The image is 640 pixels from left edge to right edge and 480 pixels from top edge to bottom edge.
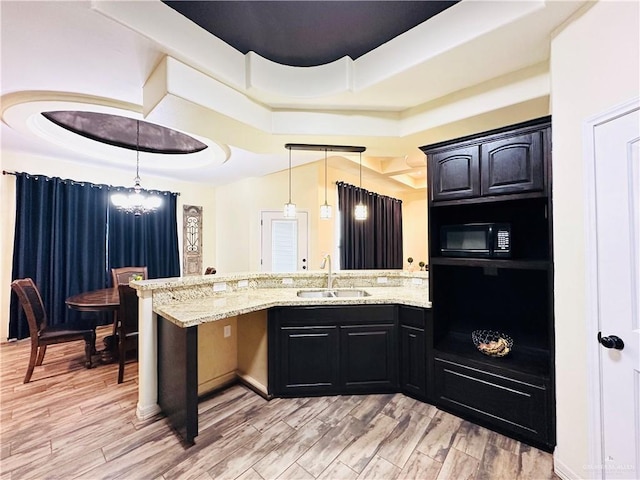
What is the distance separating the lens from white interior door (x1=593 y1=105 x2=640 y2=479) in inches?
53.6

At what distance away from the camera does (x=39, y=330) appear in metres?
3.01

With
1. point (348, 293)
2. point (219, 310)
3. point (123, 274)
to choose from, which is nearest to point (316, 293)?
point (348, 293)

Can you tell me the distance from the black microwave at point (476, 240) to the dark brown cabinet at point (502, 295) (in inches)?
2.4

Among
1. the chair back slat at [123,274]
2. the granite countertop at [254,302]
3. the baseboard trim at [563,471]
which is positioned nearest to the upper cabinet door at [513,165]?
the granite countertop at [254,302]

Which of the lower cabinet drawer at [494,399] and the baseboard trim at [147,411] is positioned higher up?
the lower cabinet drawer at [494,399]

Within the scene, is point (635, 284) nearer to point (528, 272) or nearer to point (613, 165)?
point (613, 165)

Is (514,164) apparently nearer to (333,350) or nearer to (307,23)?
(307,23)

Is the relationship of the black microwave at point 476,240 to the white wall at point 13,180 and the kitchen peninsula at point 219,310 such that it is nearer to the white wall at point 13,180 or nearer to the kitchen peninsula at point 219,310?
the kitchen peninsula at point 219,310

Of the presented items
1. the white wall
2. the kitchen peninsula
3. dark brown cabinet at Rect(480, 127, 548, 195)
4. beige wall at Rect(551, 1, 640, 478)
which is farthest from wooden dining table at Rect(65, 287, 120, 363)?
beige wall at Rect(551, 1, 640, 478)

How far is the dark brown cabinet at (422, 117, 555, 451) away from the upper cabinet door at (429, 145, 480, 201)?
2 centimetres

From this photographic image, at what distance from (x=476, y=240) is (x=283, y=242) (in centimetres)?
360

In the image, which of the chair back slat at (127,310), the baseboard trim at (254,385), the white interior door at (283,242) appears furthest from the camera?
the white interior door at (283,242)

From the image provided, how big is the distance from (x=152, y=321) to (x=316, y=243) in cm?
305

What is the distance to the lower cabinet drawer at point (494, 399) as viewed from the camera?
6.29 feet
